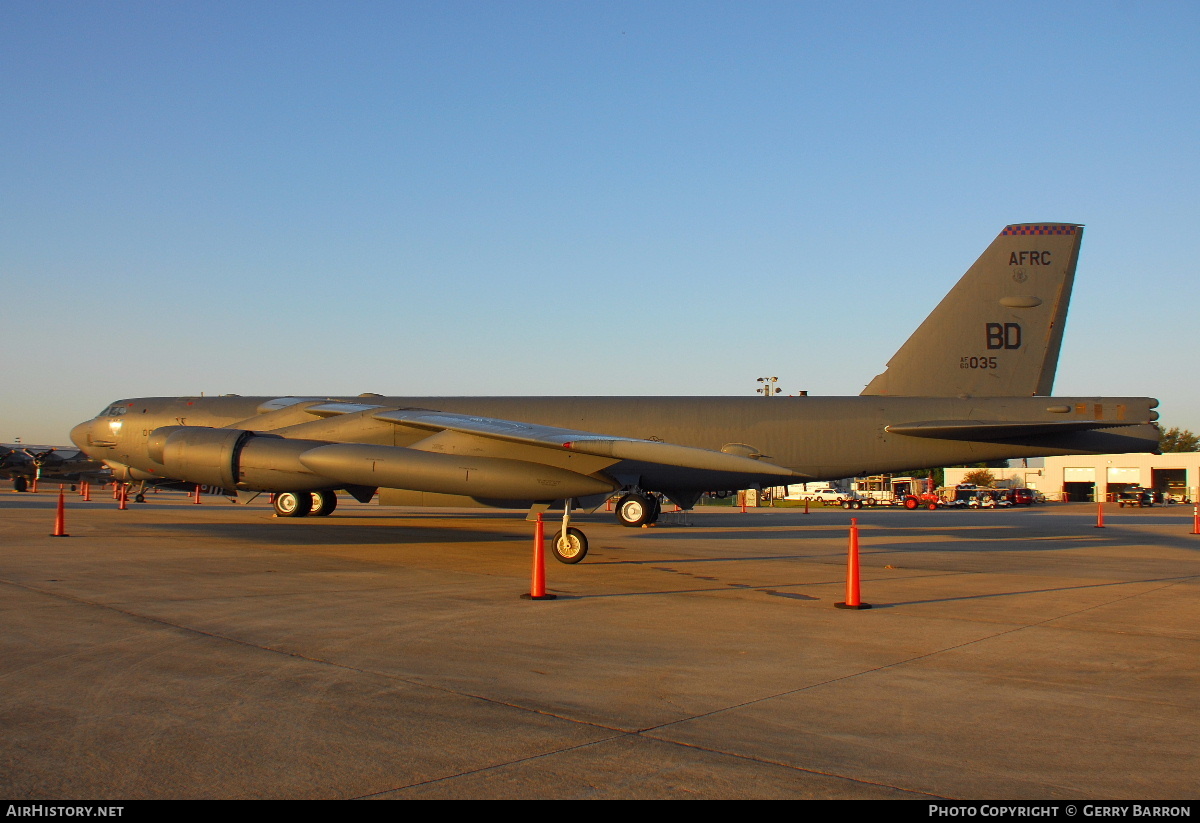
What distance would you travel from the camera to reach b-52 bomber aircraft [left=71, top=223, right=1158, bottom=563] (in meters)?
14.4

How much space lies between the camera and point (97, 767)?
151 inches

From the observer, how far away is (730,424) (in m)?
19.7

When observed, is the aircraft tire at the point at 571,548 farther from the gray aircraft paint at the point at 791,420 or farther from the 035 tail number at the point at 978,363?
the 035 tail number at the point at 978,363

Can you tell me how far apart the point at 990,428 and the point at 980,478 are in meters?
61.7

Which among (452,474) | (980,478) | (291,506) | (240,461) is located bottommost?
(291,506)

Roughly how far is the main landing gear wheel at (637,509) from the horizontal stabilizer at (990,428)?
5.77m

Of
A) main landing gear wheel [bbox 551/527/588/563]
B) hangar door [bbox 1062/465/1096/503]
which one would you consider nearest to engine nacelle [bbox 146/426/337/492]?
main landing gear wheel [bbox 551/527/588/563]

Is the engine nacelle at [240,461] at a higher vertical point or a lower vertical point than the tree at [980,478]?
higher

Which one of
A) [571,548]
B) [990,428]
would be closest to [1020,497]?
[990,428]

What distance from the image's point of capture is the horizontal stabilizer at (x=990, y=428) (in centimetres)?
1656

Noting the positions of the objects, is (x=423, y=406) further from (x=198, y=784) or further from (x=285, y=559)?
(x=198, y=784)

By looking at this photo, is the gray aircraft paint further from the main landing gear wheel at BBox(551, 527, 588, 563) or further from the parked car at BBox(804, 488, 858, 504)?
the parked car at BBox(804, 488, 858, 504)

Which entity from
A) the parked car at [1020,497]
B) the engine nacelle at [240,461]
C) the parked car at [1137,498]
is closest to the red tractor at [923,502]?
the parked car at [1020,497]

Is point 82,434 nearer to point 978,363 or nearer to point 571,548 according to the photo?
point 571,548
